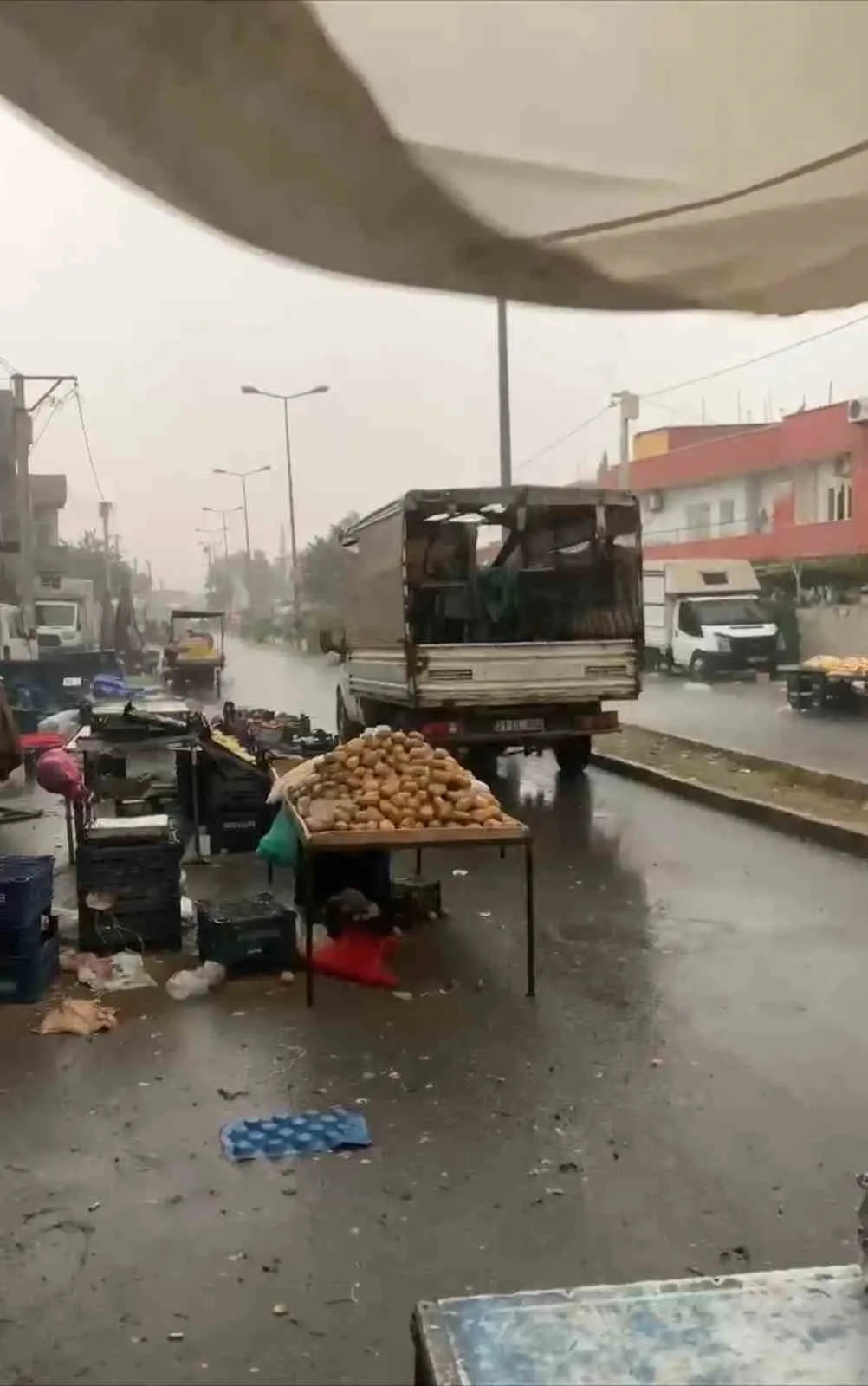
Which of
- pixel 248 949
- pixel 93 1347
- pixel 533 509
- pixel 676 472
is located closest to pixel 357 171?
pixel 93 1347

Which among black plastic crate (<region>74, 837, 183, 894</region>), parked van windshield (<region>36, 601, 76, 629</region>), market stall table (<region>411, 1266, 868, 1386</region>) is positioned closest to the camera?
market stall table (<region>411, 1266, 868, 1386</region>)

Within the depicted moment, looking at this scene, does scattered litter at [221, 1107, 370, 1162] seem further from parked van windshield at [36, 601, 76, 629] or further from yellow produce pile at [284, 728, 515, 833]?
parked van windshield at [36, 601, 76, 629]

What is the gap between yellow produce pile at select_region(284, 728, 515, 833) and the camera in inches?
260

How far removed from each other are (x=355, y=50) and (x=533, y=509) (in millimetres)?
12768

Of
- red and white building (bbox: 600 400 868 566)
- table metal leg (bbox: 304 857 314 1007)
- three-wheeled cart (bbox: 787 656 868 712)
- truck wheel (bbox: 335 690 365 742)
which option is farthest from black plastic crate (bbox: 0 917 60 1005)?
red and white building (bbox: 600 400 868 566)

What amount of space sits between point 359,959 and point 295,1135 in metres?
2.10

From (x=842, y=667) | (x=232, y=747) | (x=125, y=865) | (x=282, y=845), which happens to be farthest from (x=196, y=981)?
(x=842, y=667)

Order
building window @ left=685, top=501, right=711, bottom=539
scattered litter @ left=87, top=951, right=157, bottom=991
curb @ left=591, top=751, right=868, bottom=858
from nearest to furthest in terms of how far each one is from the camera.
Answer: scattered litter @ left=87, top=951, right=157, bottom=991 < curb @ left=591, top=751, right=868, bottom=858 < building window @ left=685, top=501, right=711, bottom=539

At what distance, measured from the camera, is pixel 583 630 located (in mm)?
14766

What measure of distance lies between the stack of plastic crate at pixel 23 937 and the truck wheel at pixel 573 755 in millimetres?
8836

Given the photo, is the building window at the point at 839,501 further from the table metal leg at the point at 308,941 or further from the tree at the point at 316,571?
the table metal leg at the point at 308,941

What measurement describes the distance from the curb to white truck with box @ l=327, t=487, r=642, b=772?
0.80 metres

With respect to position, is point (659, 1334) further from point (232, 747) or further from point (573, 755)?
point (573, 755)

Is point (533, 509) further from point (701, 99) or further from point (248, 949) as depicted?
point (701, 99)
